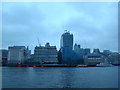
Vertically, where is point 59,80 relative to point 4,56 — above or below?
below

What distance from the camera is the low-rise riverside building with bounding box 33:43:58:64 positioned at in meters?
58.4

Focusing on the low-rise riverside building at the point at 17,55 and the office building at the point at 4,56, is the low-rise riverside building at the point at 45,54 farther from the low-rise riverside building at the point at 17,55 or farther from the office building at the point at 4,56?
the office building at the point at 4,56

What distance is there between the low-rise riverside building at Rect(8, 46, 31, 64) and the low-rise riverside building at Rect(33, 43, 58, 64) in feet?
16.4

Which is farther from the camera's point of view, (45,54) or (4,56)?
(4,56)

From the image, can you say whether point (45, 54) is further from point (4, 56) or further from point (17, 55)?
point (4, 56)

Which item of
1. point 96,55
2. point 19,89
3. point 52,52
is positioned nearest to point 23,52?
point 52,52

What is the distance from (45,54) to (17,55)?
29.3 ft

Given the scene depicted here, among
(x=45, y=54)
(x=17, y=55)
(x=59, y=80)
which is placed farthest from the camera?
(x=17, y=55)

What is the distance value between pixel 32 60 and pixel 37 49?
3378 mm

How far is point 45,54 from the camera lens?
59312 millimetres

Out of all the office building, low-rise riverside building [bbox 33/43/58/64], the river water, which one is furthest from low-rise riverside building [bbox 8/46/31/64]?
the river water

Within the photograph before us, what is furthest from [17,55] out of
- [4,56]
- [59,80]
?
[59,80]

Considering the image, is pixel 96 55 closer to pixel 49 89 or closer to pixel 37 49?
pixel 37 49

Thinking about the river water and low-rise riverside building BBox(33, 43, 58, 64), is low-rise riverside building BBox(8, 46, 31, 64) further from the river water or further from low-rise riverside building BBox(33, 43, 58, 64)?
the river water
